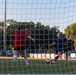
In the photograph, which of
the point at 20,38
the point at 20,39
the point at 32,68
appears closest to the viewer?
the point at 32,68

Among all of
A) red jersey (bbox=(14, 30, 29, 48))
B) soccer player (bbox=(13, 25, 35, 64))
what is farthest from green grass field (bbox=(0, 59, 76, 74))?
red jersey (bbox=(14, 30, 29, 48))

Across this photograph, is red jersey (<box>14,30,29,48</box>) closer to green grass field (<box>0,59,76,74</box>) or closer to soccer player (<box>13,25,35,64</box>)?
soccer player (<box>13,25,35,64</box>)

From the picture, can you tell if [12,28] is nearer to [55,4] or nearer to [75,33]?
[55,4]

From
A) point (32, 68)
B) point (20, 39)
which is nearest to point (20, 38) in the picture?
point (20, 39)

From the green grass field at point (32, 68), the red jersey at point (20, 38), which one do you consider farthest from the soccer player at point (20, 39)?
the green grass field at point (32, 68)

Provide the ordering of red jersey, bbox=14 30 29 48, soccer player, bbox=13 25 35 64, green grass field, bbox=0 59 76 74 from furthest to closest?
red jersey, bbox=14 30 29 48 → soccer player, bbox=13 25 35 64 → green grass field, bbox=0 59 76 74

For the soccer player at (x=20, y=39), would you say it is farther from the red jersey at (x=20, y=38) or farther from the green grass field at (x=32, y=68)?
the green grass field at (x=32, y=68)

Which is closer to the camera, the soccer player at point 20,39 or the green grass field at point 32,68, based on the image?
the green grass field at point 32,68

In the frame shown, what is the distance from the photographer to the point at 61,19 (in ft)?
37.2

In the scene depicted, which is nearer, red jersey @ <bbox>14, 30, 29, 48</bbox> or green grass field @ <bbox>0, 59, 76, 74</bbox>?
green grass field @ <bbox>0, 59, 76, 74</bbox>

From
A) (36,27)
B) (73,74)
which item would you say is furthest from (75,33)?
(73,74)

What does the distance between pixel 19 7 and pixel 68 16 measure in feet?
5.53

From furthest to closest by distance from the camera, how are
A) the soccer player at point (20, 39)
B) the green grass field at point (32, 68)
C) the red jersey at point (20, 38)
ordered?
the red jersey at point (20, 38) < the soccer player at point (20, 39) < the green grass field at point (32, 68)

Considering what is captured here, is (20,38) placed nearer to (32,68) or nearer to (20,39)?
(20,39)
